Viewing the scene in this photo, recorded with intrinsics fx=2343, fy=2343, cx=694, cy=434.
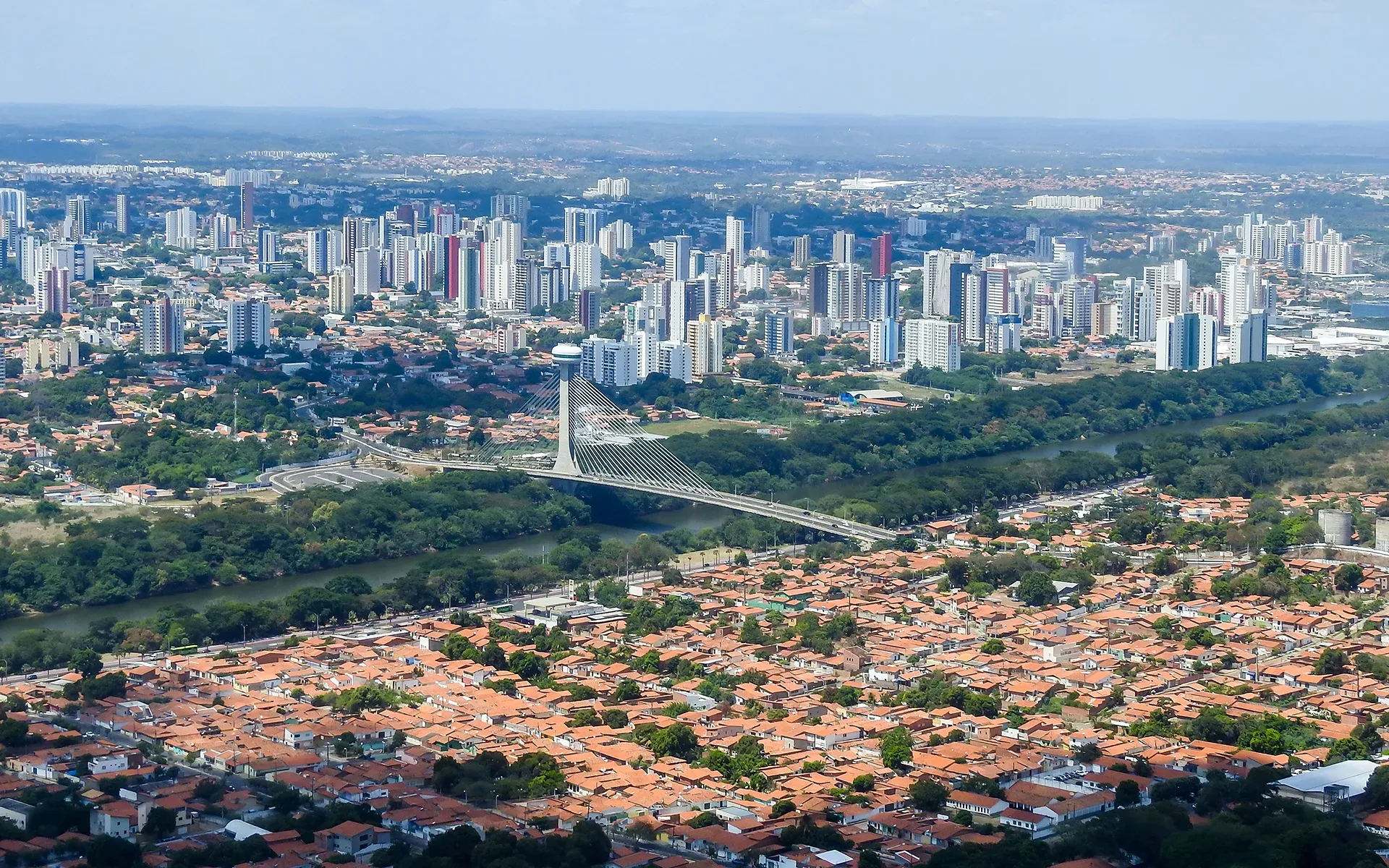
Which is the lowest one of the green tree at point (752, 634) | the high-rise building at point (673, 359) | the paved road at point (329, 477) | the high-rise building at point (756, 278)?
the paved road at point (329, 477)

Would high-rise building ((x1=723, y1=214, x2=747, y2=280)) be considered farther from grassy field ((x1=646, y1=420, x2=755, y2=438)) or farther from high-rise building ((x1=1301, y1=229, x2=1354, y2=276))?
grassy field ((x1=646, y1=420, x2=755, y2=438))

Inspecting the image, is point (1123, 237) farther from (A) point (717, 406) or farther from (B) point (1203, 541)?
(B) point (1203, 541)

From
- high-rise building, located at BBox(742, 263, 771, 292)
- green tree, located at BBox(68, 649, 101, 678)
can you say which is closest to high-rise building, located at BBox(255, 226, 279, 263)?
high-rise building, located at BBox(742, 263, 771, 292)

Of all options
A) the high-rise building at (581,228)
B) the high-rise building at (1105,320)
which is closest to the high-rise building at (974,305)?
the high-rise building at (1105,320)

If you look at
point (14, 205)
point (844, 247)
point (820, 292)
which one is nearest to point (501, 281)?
point (820, 292)

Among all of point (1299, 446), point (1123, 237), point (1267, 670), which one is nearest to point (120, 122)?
point (1123, 237)

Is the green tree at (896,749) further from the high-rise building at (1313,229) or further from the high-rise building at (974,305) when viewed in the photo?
the high-rise building at (1313,229)
